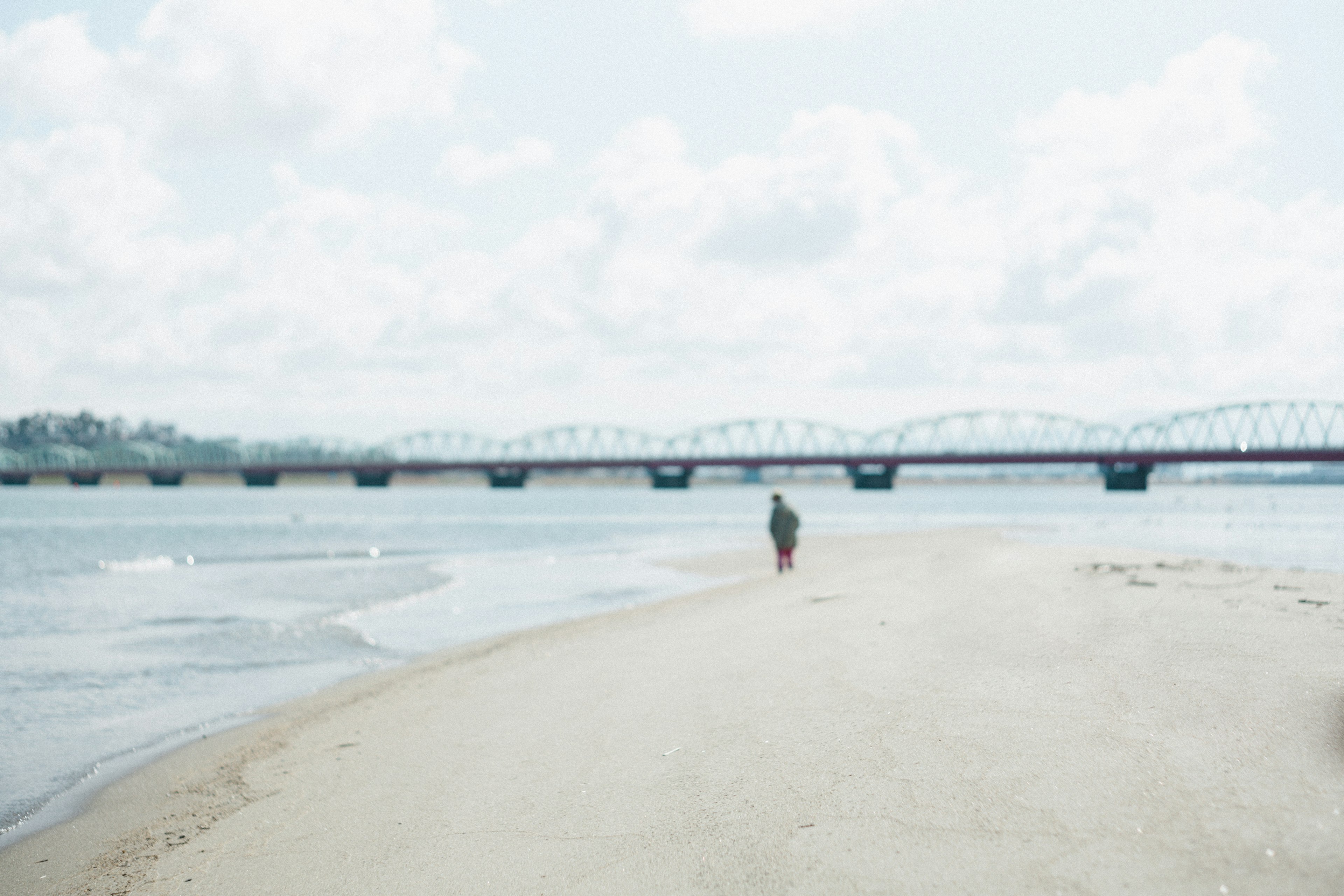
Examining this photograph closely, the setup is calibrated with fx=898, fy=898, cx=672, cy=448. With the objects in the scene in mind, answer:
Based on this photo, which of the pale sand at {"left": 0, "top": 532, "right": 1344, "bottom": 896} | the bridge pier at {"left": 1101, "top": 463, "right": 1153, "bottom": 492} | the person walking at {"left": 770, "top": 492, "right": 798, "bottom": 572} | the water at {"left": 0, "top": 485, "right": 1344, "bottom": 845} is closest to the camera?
the pale sand at {"left": 0, "top": 532, "right": 1344, "bottom": 896}

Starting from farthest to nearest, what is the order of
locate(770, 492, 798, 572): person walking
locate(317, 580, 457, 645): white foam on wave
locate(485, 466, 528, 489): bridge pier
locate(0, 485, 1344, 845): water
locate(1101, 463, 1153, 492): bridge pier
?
1. locate(485, 466, 528, 489): bridge pier
2. locate(1101, 463, 1153, 492): bridge pier
3. locate(770, 492, 798, 572): person walking
4. locate(317, 580, 457, 645): white foam on wave
5. locate(0, 485, 1344, 845): water

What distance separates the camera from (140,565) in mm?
36156

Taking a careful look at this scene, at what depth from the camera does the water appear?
12578 millimetres

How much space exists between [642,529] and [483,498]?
96472 millimetres

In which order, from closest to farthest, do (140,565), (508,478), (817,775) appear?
(817,775) < (140,565) < (508,478)

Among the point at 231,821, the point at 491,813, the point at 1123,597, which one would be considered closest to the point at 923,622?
the point at 1123,597

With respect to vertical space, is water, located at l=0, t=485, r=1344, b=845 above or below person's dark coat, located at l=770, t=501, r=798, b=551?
below

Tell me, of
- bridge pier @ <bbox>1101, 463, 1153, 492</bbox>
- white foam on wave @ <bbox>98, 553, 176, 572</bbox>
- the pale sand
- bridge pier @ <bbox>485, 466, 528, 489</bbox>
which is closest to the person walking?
the pale sand

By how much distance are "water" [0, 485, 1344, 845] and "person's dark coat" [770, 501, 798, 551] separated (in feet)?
9.45

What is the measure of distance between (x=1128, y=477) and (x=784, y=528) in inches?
5772

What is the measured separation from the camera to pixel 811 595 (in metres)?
15.9

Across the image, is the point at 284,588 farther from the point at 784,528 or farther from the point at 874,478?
the point at 874,478

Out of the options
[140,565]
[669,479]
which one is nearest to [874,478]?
[669,479]

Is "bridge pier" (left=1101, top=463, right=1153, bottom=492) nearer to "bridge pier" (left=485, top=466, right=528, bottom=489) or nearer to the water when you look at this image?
the water
